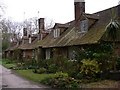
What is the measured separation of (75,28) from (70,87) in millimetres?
17482

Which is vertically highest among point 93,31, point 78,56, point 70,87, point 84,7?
point 84,7

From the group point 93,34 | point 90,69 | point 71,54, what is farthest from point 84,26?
point 90,69

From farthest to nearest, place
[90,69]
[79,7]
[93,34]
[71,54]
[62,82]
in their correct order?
[79,7]
[71,54]
[93,34]
[90,69]
[62,82]

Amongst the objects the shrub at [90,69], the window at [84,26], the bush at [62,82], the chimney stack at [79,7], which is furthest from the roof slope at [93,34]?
the bush at [62,82]

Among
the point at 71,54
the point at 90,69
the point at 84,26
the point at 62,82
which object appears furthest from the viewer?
the point at 84,26

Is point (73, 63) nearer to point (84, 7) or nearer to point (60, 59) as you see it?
point (60, 59)

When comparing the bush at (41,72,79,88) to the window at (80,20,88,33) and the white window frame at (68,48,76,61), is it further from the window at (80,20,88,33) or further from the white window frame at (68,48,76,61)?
the window at (80,20,88,33)

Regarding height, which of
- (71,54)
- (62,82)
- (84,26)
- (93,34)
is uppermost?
(84,26)

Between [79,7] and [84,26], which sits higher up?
[79,7]

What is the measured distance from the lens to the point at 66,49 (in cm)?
3319

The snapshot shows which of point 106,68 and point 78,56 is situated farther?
point 78,56

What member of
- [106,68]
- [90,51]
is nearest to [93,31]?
[90,51]

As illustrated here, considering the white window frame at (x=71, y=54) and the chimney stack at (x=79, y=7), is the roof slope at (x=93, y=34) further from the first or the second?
the chimney stack at (x=79, y=7)

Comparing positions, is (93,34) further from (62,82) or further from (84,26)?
(62,82)
